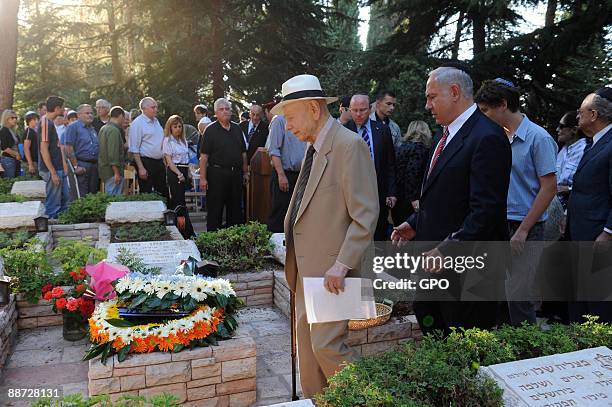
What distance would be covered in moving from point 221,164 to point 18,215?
8.76 feet

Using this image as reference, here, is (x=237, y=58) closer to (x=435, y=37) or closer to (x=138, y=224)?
(x=435, y=37)

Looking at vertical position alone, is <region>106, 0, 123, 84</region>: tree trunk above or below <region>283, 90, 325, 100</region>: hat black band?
above

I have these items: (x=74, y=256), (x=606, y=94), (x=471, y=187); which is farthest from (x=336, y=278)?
(x=74, y=256)

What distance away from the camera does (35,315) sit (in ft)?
16.0

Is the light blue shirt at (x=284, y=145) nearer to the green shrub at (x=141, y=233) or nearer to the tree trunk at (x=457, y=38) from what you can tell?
the green shrub at (x=141, y=233)

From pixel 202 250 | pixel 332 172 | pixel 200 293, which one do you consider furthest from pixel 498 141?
pixel 202 250

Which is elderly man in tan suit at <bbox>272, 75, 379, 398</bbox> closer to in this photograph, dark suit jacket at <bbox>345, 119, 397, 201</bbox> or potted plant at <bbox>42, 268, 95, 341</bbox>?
potted plant at <bbox>42, 268, 95, 341</bbox>

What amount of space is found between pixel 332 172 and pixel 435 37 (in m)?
11.0

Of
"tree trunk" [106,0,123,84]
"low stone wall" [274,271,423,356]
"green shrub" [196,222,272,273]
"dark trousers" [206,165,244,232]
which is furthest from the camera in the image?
"tree trunk" [106,0,123,84]

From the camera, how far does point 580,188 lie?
13.5 ft

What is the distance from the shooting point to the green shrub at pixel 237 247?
5.58 m

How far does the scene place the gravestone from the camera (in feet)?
7.59

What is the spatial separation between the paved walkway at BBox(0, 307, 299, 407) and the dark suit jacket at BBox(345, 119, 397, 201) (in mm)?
1912

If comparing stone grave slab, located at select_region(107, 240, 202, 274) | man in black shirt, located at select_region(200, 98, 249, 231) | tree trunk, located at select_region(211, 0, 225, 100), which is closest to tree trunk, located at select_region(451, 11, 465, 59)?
man in black shirt, located at select_region(200, 98, 249, 231)
